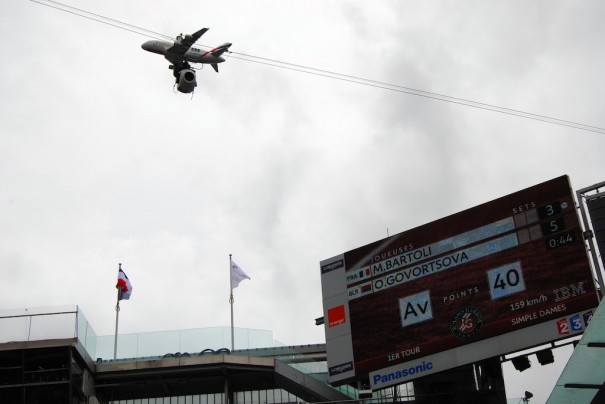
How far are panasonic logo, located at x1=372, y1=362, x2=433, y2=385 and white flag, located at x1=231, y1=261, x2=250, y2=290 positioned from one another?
44.1 feet

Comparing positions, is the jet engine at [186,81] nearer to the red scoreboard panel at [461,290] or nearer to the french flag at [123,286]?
the red scoreboard panel at [461,290]

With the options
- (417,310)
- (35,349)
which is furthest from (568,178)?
(35,349)

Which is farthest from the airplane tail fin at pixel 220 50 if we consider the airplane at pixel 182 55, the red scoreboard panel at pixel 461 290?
the red scoreboard panel at pixel 461 290

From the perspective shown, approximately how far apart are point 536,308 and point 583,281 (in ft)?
5.84

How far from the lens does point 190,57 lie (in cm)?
1959

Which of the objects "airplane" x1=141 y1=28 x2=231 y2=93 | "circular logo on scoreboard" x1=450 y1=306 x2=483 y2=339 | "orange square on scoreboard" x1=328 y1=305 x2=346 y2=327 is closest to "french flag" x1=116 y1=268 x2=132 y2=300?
"orange square on scoreboard" x1=328 y1=305 x2=346 y2=327

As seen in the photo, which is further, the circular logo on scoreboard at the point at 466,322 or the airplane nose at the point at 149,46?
the circular logo on scoreboard at the point at 466,322

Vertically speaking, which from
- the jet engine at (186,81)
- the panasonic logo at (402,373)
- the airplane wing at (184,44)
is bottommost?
the panasonic logo at (402,373)

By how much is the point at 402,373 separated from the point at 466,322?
3.13 metres

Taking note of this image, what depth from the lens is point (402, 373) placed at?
96.5 ft

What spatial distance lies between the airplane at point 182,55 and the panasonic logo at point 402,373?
1464cm

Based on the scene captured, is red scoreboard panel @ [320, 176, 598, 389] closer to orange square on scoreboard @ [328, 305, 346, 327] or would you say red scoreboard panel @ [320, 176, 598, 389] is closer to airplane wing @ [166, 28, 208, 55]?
orange square on scoreboard @ [328, 305, 346, 327]

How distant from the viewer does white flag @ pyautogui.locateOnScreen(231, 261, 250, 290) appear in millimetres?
41719

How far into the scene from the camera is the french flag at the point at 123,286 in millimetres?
40875
